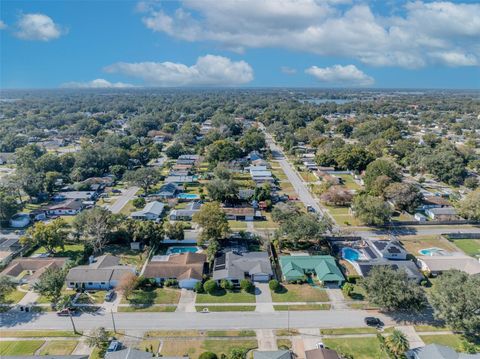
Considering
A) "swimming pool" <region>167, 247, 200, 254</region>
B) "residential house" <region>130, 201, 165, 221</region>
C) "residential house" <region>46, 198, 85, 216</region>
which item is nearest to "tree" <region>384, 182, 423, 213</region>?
"swimming pool" <region>167, 247, 200, 254</region>

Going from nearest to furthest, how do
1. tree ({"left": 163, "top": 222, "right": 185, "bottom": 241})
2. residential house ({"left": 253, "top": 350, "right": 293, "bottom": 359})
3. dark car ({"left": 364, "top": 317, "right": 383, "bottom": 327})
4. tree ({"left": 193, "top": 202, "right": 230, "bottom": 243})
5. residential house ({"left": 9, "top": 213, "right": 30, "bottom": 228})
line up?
1. residential house ({"left": 253, "top": 350, "right": 293, "bottom": 359})
2. dark car ({"left": 364, "top": 317, "right": 383, "bottom": 327})
3. tree ({"left": 193, "top": 202, "right": 230, "bottom": 243})
4. tree ({"left": 163, "top": 222, "right": 185, "bottom": 241})
5. residential house ({"left": 9, "top": 213, "right": 30, "bottom": 228})

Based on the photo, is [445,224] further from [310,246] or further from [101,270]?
[101,270]

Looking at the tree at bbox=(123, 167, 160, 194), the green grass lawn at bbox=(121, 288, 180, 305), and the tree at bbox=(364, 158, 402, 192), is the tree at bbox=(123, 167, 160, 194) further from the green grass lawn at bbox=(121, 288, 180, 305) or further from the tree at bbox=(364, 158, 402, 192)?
the tree at bbox=(364, 158, 402, 192)

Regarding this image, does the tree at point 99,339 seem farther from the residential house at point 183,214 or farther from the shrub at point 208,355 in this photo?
the residential house at point 183,214

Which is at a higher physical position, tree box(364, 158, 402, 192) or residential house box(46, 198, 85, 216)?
tree box(364, 158, 402, 192)

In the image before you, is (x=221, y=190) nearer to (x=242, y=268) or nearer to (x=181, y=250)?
(x=181, y=250)

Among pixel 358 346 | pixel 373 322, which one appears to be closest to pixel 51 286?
pixel 358 346

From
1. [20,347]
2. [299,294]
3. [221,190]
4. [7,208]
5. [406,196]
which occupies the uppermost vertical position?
[406,196]

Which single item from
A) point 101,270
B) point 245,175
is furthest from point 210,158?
point 101,270
